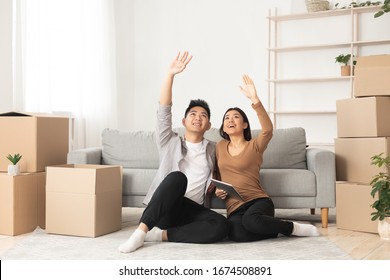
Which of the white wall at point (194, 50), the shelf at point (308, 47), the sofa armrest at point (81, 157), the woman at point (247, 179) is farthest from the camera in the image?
the white wall at point (194, 50)

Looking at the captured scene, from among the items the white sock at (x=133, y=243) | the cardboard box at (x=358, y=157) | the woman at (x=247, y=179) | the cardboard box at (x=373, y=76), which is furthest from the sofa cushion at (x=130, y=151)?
the cardboard box at (x=373, y=76)

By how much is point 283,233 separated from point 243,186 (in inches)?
13.0

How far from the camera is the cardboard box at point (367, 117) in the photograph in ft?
10.2

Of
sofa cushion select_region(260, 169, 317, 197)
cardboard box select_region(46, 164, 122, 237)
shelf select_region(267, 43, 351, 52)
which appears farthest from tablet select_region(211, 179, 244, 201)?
shelf select_region(267, 43, 351, 52)

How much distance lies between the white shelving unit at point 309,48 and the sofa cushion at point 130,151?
218cm

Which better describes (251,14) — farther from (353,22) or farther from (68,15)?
(68,15)

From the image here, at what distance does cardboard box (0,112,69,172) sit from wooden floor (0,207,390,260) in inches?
17.4

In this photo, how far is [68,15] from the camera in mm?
4984

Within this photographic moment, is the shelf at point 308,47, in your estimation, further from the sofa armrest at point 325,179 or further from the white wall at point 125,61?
the sofa armrest at point 325,179

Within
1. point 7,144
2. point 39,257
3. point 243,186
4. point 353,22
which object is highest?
point 353,22

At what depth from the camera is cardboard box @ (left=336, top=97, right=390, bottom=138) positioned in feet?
10.2

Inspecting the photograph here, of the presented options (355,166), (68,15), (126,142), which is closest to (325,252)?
(355,166)

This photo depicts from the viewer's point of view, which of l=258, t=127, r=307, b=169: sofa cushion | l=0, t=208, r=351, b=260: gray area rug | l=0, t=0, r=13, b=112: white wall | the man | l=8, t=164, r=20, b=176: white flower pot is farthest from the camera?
l=0, t=0, r=13, b=112: white wall

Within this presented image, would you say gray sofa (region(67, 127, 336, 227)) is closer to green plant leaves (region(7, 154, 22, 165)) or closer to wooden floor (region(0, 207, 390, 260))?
wooden floor (region(0, 207, 390, 260))
